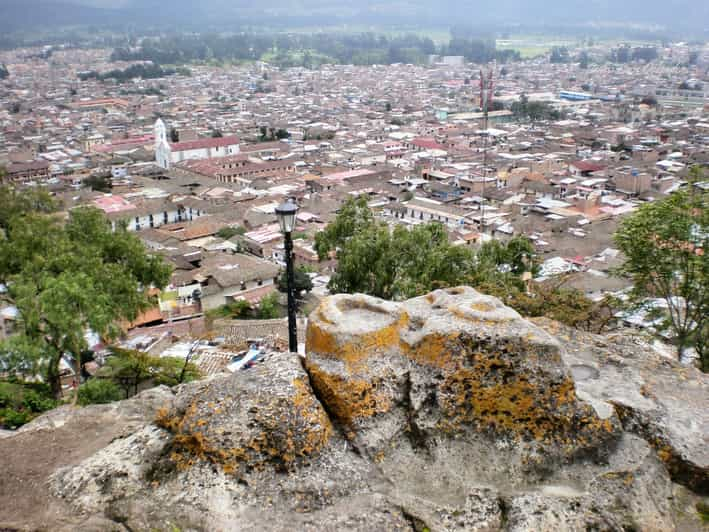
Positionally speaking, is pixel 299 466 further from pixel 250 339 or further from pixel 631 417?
pixel 250 339

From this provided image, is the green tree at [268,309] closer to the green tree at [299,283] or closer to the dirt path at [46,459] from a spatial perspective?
the green tree at [299,283]

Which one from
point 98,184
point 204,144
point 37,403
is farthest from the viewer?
point 204,144

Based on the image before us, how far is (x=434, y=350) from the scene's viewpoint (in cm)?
526

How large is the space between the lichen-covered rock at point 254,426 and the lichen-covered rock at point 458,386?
259 mm

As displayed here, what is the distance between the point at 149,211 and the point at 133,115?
53.1 m

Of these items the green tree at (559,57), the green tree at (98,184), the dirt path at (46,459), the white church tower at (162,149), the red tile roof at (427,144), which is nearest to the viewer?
the dirt path at (46,459)

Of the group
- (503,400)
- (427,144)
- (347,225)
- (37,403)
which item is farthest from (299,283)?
(427,144)

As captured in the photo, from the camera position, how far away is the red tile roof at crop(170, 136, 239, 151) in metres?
58.2

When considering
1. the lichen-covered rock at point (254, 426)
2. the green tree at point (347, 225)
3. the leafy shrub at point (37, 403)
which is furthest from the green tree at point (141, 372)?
the lichen-covered rock at point (254, 426)

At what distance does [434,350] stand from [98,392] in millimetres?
6772

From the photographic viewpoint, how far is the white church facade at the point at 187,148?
182ft

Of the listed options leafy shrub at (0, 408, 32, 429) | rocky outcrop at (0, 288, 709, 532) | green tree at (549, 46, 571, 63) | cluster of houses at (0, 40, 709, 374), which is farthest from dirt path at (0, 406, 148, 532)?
green tree at (549, 46, 571, 63)

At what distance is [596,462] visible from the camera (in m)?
5.08

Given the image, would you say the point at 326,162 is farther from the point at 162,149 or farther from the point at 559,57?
the point at 559,57
